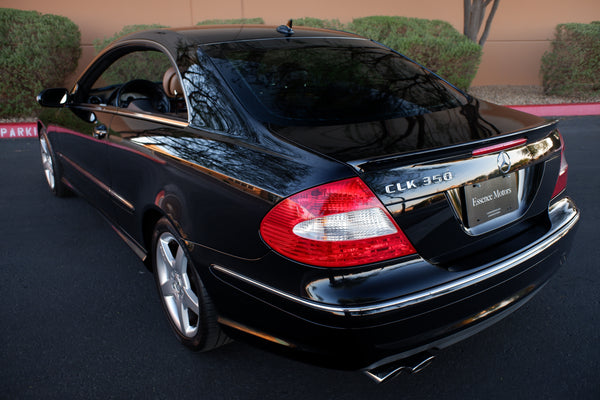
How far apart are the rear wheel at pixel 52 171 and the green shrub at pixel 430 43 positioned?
6278 mm

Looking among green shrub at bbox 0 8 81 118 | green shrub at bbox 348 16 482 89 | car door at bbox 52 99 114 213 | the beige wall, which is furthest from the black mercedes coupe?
the beige wall

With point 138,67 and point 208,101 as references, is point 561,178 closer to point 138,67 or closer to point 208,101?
point 208,101

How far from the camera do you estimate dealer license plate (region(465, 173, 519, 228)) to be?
1911mm

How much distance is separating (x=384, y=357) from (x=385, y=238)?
17.5 inches

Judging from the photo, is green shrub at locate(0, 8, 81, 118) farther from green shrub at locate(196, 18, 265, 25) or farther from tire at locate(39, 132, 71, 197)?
tire at locate(39, 132, 71, 197)

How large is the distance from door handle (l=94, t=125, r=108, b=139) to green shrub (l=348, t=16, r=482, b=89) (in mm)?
7000

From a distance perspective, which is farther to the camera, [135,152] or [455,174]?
[135,152]

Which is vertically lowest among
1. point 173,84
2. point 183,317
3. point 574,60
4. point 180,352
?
point 180,352

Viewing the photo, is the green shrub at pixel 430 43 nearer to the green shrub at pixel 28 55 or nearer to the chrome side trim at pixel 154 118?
the green shrub at pixel 28 55

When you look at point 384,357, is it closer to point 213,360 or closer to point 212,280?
point 212,280

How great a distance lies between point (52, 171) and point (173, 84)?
8.61 feet

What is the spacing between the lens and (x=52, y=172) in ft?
15.7

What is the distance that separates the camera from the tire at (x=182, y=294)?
2268 mm

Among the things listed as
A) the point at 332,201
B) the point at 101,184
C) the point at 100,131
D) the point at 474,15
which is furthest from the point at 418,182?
the point at 474,15
